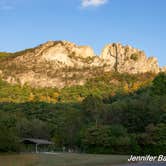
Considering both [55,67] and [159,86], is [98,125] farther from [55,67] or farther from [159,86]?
Result: [55,67]

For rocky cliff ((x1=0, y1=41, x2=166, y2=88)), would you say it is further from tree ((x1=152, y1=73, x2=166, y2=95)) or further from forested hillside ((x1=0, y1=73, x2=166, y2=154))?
tree ((x1=152, y1=73, x2=166, y2=95))

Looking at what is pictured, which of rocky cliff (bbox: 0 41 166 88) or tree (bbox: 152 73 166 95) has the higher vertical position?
rocky cliff (bbox: 0 41 166 88)

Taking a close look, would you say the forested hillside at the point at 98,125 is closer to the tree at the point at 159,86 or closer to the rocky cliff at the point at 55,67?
the tree at the point at 159,86

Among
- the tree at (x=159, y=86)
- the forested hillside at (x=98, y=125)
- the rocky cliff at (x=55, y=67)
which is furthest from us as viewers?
the rocky cliff at (x=55, y=67)

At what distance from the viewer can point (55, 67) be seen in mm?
192000

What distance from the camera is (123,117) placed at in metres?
78.8

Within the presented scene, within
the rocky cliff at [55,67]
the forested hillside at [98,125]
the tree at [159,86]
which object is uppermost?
the rocky cliff at [55,67]

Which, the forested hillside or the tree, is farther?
the tree

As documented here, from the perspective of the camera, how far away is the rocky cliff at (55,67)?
579 ft

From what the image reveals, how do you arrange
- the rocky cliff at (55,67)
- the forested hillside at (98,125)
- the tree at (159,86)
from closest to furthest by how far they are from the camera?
the forested hillside at (98,125) → the tree at (159,86) → the rocky cliff at (55,67)

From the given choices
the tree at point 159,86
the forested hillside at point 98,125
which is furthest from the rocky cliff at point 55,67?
the tree at point 159,86

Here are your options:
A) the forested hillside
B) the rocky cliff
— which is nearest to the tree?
the forested hillside

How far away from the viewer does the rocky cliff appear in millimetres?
176625

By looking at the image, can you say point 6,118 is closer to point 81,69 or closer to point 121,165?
point 121,165
